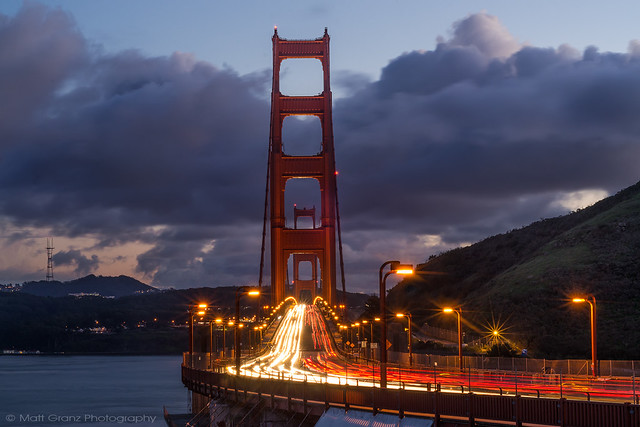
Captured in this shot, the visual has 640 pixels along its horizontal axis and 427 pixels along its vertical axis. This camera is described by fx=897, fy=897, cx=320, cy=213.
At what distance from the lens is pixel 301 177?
120500 millimetres

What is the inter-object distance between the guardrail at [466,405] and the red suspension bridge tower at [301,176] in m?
77.0

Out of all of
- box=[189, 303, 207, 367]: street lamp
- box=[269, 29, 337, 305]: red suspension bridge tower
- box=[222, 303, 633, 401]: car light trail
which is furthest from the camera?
box=[269, 29, 337, 305]: red suspension bridge tower

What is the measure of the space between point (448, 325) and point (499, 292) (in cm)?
994

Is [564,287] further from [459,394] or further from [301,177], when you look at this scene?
[459,394]

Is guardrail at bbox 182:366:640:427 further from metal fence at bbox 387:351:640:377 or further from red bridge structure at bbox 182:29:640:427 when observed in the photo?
metal fence at bbox 387:351:640:377

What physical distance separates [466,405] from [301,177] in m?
93.5

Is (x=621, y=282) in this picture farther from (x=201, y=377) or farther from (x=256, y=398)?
(x=256, y=398)

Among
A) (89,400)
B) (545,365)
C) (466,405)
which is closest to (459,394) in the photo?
(466,405)

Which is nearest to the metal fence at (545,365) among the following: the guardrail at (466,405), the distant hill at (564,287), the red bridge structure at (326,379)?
the red bridge structure at (326,379)

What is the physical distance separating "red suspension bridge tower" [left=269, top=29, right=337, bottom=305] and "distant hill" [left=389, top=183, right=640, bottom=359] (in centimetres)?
1483

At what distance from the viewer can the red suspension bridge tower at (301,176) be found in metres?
117

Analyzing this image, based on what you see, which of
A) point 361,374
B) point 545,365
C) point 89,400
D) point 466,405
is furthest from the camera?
point 89,400

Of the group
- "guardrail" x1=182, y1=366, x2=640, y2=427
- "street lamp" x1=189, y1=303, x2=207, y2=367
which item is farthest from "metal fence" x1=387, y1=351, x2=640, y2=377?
"street lamp" x1=189, y1=303, x2=207, y2=367

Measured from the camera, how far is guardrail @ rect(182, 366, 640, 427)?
958 inches
